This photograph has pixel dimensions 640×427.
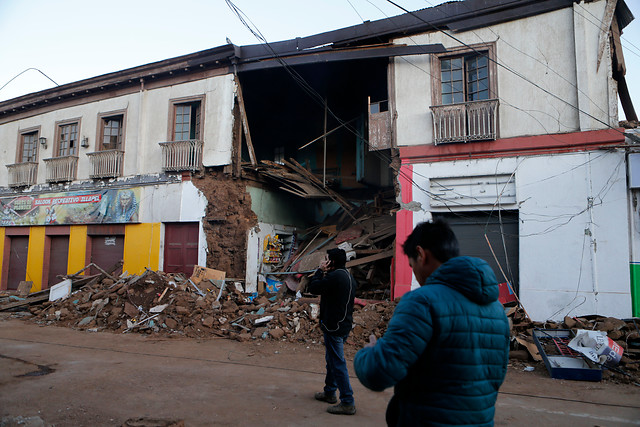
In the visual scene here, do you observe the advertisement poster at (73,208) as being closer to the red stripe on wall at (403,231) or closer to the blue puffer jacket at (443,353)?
the red stripe on wall at (403,231)

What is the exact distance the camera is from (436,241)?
185 cm

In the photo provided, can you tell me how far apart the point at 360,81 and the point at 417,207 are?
5498 mm

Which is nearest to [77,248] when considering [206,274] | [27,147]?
[27,147]

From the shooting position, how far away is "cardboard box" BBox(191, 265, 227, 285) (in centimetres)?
1191

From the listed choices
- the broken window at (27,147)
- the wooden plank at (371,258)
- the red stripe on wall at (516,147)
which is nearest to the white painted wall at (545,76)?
the red stripe on wall at (516,147)

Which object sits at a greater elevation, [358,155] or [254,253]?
[358,155]

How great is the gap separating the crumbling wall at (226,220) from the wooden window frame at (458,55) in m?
6.48

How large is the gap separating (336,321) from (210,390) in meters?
1.93

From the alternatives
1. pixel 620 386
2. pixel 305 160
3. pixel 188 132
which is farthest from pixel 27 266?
pixel 620 386

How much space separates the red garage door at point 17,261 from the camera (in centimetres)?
1686

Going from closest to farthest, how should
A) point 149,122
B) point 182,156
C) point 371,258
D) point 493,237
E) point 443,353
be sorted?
point 443,353, point 493,237, point 371,258, point 182,156, point 149,122

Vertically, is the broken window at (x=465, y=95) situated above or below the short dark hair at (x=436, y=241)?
above

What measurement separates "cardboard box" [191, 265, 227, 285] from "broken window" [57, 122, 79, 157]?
807 centimetres

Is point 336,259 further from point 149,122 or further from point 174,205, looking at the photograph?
point 149,122
